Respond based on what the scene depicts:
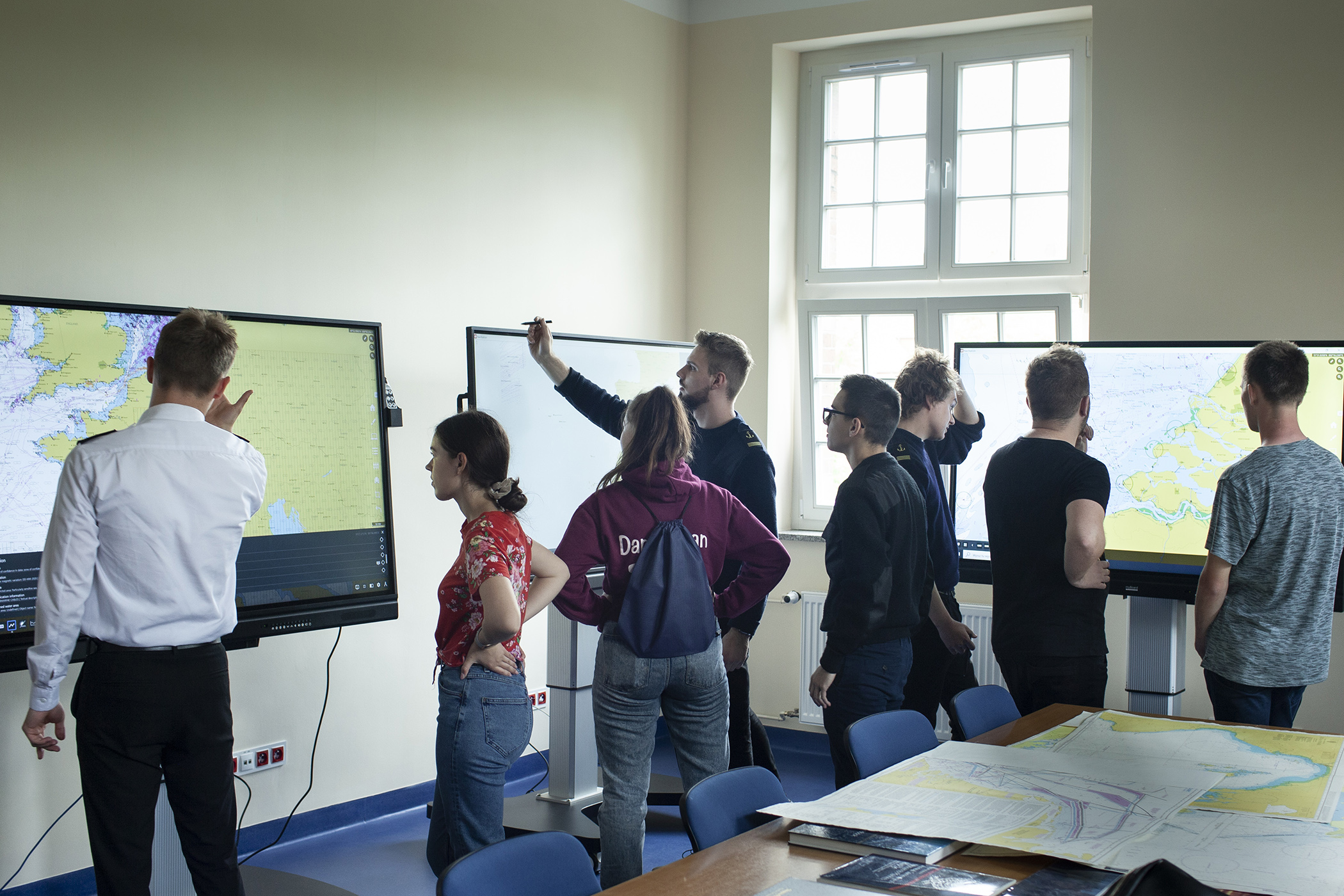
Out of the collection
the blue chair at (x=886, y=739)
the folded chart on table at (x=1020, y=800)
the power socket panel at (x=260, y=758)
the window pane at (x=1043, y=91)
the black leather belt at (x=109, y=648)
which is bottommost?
the power socket panel at (x=260, y=758)

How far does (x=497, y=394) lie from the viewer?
12.2 feet

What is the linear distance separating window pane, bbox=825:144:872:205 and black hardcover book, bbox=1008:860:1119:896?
4206 millimetres

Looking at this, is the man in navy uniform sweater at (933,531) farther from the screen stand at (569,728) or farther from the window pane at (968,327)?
the window pane at (968,327)

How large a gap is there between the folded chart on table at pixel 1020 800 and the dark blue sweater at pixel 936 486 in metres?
1.18

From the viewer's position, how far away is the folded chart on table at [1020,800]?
1721 millimetres

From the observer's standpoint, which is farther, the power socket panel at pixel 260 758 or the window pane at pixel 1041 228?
the window pane at pixel 1041 228

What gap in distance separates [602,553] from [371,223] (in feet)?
6.26

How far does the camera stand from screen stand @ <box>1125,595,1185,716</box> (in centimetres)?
361

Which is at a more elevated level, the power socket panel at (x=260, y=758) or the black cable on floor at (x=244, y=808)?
the power socket panel at (x=260, y=758)

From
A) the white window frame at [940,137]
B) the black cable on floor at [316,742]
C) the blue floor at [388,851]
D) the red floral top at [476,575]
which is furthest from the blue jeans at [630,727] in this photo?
the white window frame at [940,137]

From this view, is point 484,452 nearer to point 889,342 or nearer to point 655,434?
point 655,434

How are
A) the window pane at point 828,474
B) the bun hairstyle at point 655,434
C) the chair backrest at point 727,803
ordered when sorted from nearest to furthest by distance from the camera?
the chair backrest at point 727,803 < the bun hairstyle at point 655,434 < the window pane at point 828,474

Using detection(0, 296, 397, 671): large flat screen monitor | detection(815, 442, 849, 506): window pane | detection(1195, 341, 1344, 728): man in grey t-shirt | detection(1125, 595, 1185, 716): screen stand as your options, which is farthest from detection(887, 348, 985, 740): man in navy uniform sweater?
detection(815, 442, 849, 506): window pane

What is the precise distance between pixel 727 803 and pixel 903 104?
4.14m
